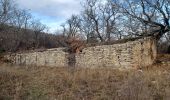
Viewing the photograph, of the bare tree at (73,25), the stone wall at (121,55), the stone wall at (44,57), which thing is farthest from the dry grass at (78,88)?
the bare tree at (73,25)

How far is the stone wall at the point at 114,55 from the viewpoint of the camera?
1653 cm

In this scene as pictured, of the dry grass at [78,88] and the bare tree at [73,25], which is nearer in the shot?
the dry grass at [78,88]

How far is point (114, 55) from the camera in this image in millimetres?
17156

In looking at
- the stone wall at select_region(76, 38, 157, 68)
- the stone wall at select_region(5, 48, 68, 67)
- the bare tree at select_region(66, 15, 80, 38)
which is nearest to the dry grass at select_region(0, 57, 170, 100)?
the stone wall at select_region(76, 38, 157, 68)

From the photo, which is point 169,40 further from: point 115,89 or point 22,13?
point 22,13

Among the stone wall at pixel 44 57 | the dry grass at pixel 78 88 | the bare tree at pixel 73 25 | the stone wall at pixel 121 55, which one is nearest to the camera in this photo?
the dry grass at pixel 78 88

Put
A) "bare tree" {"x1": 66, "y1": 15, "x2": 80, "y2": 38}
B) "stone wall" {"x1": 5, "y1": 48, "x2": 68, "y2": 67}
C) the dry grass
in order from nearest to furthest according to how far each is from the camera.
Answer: the dry grass → "stone wall" {"x1": 5, "y1": 48, "x2": 68, "y2": 67} → "bare tree" {"x1": 66, "y1": 15, "x2": 80, "y2": 38}

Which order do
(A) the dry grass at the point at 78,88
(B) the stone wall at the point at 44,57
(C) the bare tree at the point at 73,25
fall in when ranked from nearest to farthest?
(A) the dry grass at the point at 78,88, (B) the stone wall at the point at 44,57, (C) the bare tree at the point at 73,25

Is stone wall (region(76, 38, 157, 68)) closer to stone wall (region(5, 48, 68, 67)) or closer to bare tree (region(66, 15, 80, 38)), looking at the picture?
stone wall (region(5, 48, 68, 67))

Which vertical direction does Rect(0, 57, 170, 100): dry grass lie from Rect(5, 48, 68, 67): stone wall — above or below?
below

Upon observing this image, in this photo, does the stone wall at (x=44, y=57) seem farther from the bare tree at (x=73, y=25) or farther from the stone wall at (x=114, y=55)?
the bare tree at (x=73, y=25)

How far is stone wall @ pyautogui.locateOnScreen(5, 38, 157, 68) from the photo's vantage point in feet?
54.2

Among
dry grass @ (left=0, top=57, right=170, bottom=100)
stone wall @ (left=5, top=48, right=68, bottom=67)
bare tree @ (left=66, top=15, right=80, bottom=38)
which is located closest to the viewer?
dry grass @ (left=0, top=57, right=170, bottom=100)

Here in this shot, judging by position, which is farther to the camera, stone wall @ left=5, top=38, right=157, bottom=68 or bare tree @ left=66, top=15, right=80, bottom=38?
bare tree @ left=66, top=15, right=80, bottom=38
